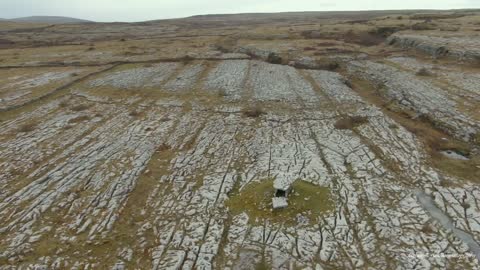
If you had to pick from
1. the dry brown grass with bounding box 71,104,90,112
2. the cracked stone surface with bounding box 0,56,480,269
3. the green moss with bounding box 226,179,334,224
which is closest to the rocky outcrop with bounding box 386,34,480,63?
the cracked stone surface with bounding box 0,56,480,269

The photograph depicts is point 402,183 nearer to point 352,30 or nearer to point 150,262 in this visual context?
point 150,262

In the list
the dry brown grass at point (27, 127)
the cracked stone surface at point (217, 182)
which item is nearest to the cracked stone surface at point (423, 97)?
the cracked stone surface at point (217, 182)

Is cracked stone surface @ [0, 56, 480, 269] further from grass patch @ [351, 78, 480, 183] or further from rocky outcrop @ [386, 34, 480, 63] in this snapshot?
rocky outcrop @ [386, 34, 480, 63]

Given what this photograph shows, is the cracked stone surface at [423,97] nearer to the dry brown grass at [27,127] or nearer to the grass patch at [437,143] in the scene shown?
the grass patch at [437,143]

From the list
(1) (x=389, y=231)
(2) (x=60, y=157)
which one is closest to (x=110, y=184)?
(2) (x=60, y=157)

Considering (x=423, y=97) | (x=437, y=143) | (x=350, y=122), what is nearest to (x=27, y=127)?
(x=350, y=122)
